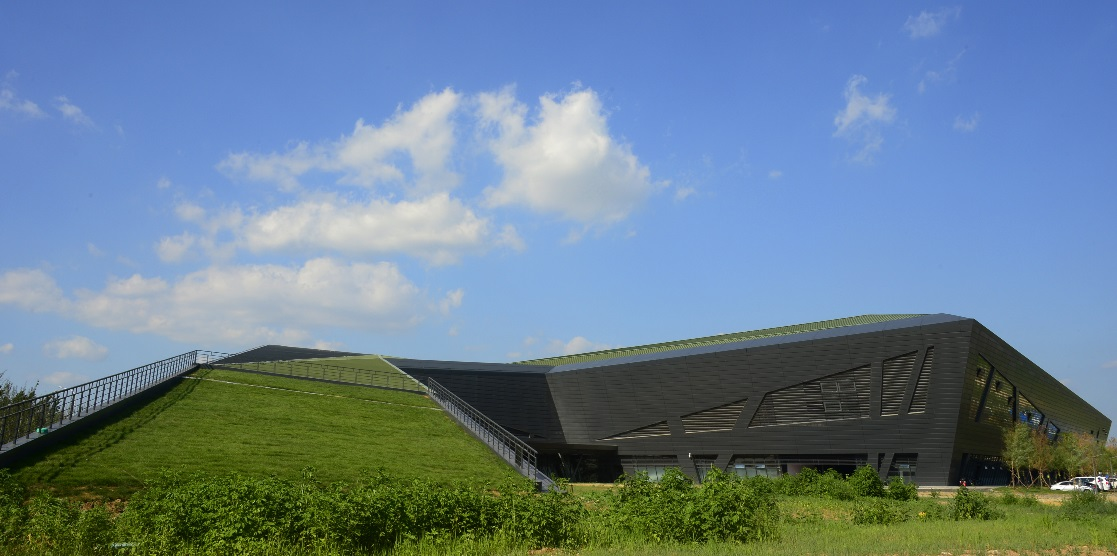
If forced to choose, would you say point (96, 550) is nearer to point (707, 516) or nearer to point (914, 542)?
point (707, 516)

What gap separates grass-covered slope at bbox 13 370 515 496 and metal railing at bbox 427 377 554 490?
0.83 meters

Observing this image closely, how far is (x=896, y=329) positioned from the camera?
4088 cm

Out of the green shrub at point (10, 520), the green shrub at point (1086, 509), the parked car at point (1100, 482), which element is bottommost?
the parked car at point (1100, 482)

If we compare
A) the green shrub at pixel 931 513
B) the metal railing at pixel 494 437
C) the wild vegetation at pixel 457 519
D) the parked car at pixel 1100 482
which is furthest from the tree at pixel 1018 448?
the metal railing at pixel 494 437

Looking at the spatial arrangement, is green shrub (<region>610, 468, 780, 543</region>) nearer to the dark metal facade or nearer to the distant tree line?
the dark metal facade

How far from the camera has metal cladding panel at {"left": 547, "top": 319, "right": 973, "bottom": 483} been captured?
1585 inches

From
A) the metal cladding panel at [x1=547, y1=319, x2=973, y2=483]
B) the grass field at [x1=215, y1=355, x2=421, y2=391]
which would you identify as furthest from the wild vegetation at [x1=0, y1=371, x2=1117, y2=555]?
the grass field at [x1=215, y1=355, x2=421, y2=391]

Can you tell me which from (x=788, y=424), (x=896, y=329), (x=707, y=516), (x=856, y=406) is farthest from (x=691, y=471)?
(x=707, y=516)

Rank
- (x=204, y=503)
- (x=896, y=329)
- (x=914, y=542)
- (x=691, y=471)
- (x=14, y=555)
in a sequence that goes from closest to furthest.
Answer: (x=14, y=555), (x=204, y=503), (x=914, y=542), (x=896, y=329), (x=691, y=471)

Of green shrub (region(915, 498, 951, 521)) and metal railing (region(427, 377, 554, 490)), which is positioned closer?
green shrub (region(915, 498, 951, 521))

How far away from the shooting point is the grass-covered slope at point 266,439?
22.6 m

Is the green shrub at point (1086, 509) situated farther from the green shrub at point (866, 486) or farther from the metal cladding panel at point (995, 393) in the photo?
the metal cladding panel at point (995, 393)

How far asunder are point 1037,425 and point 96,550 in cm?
6122

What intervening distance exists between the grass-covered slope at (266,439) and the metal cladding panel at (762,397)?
14002 mm
